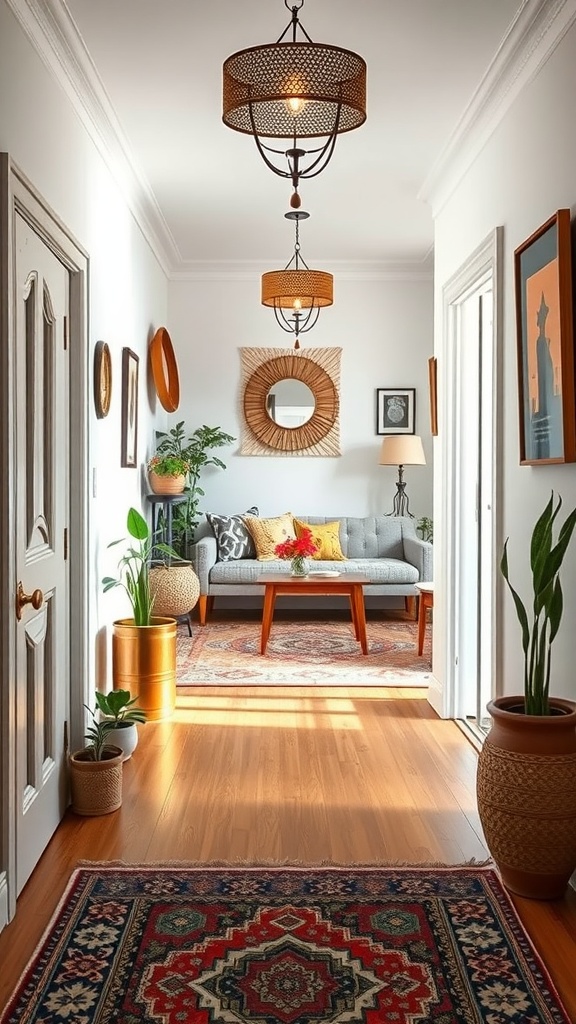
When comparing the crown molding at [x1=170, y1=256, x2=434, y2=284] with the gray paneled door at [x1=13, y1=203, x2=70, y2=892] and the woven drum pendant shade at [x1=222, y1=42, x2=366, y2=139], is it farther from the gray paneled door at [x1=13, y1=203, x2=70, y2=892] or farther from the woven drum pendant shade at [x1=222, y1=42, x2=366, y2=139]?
the woven drum pendant shade at [x1=222, y1=42, x2=366, y2=139]

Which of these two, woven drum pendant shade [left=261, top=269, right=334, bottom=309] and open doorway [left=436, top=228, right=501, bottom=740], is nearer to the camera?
open doorway [left=436, top=228, right=501, bottom=740]

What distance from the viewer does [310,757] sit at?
3912 mm

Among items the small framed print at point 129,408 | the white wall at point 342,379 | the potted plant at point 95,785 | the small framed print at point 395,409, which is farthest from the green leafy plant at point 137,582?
the small framed print at point 395,409

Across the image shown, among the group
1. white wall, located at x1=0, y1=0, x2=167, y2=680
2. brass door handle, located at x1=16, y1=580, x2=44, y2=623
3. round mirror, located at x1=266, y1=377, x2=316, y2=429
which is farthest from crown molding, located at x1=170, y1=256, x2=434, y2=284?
brass door handle, located at x1=16, y1=580, x2=44, y2=623

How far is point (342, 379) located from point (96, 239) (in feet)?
13.1

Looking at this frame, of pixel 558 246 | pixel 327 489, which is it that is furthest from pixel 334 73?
pixel 327 489

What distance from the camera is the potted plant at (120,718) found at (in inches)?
140

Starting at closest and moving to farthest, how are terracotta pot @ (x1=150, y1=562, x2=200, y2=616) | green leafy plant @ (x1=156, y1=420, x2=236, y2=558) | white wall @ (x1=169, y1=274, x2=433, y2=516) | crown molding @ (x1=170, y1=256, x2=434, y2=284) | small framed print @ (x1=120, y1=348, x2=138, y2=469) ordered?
small framed print @ (x1=120, y1=348, x2=138, y2=469), terracotta pot @ (x1=150, y1=562, x2=200, y2=616), green leafy plant @ (x1=156, y1=420, x2=236, y2=558), crown molding @ (x1=170, y1=256, x2=434, y2=284), white wall @ (x1=169, y1=274, x2=433, y2=516)

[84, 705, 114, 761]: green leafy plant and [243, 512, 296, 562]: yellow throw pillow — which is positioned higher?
[243, 512, 296, 562]: yellow throw pillow

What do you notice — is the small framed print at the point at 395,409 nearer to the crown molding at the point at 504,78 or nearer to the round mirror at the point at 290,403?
the round mirror at the point at 290,403

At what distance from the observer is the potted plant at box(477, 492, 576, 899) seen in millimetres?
2439

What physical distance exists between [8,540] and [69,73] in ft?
6.10

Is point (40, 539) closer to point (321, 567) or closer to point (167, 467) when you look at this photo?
point (167, 467)

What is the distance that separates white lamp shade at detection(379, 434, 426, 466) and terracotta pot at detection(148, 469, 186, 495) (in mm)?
2067
